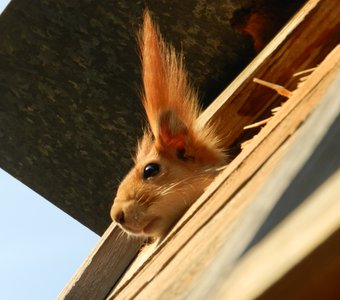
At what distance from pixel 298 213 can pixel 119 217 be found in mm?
1568

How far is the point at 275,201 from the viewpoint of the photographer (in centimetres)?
65

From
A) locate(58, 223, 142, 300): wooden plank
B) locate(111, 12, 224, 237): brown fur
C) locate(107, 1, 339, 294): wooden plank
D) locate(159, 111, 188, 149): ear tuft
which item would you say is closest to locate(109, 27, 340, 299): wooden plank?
locate(107, 1, 339, 294): wooden plank

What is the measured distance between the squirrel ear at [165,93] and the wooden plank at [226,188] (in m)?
0.74

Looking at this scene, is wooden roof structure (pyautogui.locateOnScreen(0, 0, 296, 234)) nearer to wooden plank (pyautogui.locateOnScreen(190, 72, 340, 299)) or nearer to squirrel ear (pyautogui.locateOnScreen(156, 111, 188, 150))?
squirrel ear (pyautogui.locateOnScreen(156, 111, 188, 150))

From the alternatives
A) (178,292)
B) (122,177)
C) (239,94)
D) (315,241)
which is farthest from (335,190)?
(122,177)

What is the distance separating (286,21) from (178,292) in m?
1.16

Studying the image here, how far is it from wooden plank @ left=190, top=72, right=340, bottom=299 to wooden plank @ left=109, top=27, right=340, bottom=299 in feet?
0.70

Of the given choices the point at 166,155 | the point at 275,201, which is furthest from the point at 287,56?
the point at 275,201

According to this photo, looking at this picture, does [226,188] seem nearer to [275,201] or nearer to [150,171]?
[275,201]

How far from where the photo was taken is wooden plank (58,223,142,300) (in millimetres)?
1971

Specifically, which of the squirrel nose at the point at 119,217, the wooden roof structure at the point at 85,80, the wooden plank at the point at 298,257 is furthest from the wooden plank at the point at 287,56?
the wooden plank at the point at 298,257

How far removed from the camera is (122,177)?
2.49 metres

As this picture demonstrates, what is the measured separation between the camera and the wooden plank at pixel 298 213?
568mm

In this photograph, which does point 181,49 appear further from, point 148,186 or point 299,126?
point 299,126
